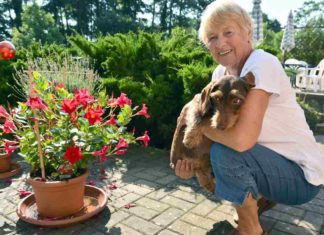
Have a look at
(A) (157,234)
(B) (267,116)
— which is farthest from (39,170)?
(B) (267,116)

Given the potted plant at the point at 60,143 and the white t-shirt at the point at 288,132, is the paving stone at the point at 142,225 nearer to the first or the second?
the potted plant at the point at 60,143

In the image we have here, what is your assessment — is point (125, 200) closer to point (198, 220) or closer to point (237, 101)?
point (198, 220)

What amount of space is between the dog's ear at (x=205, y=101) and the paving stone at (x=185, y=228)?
3.67ft

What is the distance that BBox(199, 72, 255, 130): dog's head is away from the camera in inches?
85.9

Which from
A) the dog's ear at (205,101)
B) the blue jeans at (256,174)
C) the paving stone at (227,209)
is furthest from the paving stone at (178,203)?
the dog's ear at (205,101)

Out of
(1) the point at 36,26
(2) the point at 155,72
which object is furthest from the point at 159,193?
(1) the point at 36,26

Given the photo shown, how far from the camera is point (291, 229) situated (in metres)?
2.95

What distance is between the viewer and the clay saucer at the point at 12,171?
429 cm

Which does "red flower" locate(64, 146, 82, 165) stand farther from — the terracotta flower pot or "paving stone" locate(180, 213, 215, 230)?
the terracotta flower pot

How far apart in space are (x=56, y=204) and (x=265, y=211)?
79.7 inches

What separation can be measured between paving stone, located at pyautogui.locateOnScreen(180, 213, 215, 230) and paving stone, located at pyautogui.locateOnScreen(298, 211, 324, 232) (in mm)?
845

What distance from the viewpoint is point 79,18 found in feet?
165

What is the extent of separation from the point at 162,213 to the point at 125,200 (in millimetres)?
525

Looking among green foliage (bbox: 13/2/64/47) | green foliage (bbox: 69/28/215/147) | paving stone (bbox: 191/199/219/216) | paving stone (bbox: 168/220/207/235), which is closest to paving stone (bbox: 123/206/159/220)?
paving stone (bbox: 168/220/207/235)
